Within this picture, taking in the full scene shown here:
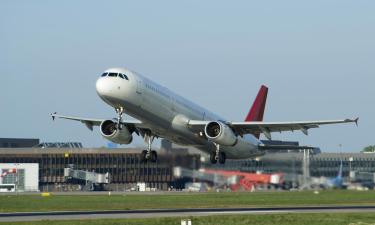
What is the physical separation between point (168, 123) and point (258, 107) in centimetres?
2413

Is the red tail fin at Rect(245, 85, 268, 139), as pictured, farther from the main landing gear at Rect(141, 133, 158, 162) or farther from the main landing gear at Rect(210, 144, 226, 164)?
the main landing gear at Rect(141, 133, 158, 162)

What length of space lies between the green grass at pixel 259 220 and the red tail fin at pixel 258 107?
3011cm

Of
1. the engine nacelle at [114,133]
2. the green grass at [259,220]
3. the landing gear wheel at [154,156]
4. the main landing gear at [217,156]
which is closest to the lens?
the green grass at [259,220]

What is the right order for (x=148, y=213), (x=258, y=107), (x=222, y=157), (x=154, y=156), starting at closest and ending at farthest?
1. (x=148, y=213)
2. (x=154, y=156)
3. (x=222, y=157)
4. (x=258, y=107)

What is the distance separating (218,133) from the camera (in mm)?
64375

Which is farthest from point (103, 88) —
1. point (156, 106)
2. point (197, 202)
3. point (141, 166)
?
point (141, 166)

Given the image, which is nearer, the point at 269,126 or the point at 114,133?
the point at 114,133

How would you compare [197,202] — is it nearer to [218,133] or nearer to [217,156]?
[217,156]

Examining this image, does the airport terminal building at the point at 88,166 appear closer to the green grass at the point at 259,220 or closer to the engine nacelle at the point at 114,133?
the engine nacelle at the point at 114,133

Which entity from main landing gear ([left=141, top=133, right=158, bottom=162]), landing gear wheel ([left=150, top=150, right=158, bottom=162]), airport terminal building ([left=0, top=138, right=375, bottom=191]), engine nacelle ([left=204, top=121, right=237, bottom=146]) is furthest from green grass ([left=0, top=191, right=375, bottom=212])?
engine nacelle ([left=204, top=121, right=237, bottom=146])

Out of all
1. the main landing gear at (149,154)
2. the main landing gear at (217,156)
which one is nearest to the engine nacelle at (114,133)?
the main landing gear at (149,154)

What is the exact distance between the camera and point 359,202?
234ft

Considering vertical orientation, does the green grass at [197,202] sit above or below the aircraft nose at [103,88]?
below

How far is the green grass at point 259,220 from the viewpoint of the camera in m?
49.0
